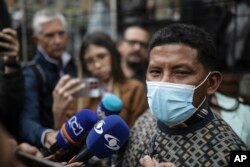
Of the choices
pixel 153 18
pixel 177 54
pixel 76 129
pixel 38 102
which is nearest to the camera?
pixel 177 54

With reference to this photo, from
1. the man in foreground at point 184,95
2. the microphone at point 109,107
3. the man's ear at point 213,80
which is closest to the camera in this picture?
the man in foreground at point 184,95

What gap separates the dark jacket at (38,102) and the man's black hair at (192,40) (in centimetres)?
104

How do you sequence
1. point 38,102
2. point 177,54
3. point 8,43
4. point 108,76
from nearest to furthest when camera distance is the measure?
point 177,54, point 8,43, point 38,102, point 108,76

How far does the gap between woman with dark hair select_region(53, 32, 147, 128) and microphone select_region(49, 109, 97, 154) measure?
2.63ft

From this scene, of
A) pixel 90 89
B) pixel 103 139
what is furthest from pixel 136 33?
pixel 103 139

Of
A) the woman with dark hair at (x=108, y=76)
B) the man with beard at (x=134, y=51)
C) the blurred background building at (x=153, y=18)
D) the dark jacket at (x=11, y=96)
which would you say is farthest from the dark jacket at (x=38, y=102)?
the blurred background building at (x=153, y=18)

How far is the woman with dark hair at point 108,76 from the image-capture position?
106 inches

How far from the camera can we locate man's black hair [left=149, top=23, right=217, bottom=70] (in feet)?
5.30

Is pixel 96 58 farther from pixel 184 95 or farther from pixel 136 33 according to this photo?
pixel 184 95

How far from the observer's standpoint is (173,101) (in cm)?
162

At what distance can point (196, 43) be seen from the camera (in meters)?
1.62

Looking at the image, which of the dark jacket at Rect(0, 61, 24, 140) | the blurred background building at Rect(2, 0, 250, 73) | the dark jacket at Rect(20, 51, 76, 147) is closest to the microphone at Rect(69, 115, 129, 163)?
the dark jacket at Rect(20, 51, 76, 147)

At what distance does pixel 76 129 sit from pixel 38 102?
0.91m

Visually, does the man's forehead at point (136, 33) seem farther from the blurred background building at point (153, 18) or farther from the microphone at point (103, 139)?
the microphone at point (103, 139)
